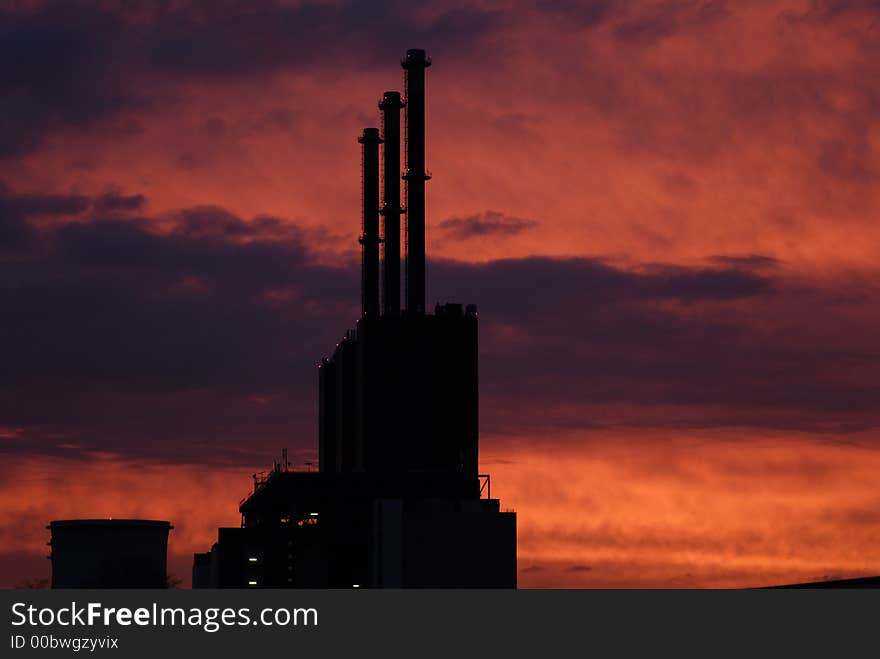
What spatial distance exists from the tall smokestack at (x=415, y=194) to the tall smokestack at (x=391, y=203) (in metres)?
1.68

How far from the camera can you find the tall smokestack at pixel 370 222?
422 feet

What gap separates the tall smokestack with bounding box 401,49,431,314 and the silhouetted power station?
0.08 meters

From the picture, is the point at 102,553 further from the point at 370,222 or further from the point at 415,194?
the point at 415,194

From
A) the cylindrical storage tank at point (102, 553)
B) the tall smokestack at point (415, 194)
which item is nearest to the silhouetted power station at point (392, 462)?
the tall smokestack at point (415, 194)

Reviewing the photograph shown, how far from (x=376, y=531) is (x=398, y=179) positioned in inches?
1237

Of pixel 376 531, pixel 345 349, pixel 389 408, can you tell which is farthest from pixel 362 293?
pixel 376 531

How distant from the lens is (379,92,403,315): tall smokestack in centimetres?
12556

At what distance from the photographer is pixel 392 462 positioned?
4697 inches

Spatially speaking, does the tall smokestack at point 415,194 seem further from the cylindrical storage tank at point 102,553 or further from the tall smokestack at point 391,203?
the cylindrical storage tank at point 102,553

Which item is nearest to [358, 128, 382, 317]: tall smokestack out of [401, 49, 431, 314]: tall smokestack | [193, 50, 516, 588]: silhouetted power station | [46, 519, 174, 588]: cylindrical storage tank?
[193, 50, 516, 588]: silhouetted power station

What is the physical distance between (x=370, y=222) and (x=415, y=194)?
244 inches

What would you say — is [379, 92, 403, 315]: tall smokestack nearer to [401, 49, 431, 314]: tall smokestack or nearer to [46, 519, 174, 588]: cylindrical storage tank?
[401, 49, 431, 314]: tall smokestack

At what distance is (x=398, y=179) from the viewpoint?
4983 inches
